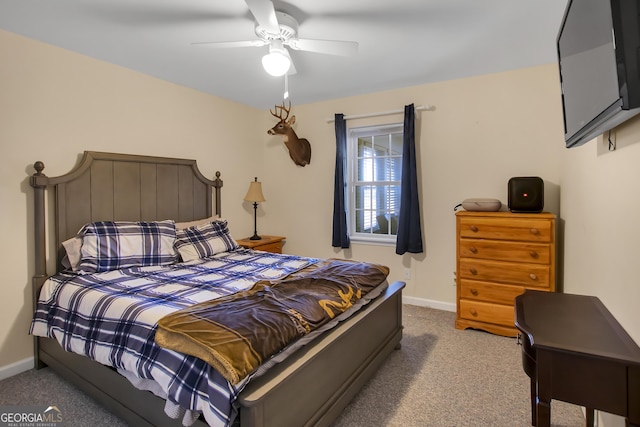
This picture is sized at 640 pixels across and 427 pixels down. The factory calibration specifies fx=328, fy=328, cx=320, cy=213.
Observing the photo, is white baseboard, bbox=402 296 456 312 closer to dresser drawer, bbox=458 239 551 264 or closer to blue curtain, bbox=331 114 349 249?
dresser drawer, bbox=458 239 551 264

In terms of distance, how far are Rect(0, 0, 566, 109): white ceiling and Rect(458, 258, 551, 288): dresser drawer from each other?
5.85 ft

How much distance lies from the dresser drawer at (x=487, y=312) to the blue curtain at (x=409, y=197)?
0.76 m

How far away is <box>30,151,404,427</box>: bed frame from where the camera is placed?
144cm

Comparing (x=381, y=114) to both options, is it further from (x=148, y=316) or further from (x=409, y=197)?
(x=148, y=316)

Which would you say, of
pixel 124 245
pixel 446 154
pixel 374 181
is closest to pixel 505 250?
pixel 446 154

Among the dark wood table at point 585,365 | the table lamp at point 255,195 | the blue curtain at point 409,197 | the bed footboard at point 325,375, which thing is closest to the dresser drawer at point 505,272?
the blue curtain at point 409,197

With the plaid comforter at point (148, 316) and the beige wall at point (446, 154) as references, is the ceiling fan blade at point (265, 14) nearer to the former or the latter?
the plaid comforter at point (148, 316)

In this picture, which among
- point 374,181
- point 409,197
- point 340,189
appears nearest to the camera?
point 409,197

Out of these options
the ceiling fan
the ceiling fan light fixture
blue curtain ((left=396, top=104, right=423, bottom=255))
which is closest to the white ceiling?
the ceiling fan

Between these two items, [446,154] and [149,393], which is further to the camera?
[446,154]

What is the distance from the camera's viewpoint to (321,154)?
4.22 m

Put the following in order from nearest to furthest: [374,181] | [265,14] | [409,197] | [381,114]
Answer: [265,14] < [409,197] < [381,114] < [374,181]

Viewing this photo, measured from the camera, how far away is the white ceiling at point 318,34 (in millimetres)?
2066

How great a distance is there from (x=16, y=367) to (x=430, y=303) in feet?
11.9
